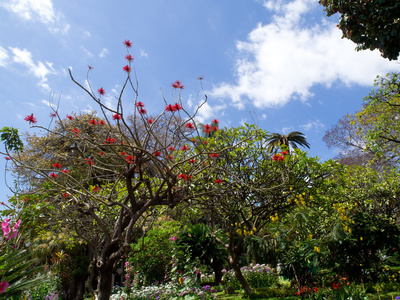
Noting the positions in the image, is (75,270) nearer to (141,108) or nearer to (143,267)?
(143,267)

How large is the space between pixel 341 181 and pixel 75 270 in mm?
14549

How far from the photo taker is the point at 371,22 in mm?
5969

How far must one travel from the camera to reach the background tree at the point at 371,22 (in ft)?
18.4

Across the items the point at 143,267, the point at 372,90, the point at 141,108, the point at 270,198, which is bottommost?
the point at 143,267

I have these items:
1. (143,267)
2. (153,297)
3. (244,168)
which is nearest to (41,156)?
(143,267)

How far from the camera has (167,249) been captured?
11195 millimetres

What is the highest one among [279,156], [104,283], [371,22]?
[371,22]

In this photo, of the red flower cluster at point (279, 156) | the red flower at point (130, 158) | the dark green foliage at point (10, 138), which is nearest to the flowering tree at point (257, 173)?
the red flower cluster at point (279, 156)

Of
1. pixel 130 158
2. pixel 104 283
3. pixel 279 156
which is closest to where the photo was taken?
pixel 104 283

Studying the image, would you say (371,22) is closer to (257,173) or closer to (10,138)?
(257,173)

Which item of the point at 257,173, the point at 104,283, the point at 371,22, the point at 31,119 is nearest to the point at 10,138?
the point at 31,119

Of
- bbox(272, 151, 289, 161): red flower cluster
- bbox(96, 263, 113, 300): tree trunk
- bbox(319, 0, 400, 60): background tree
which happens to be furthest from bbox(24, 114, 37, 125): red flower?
bbox(319, 0, 400, 60): background tree

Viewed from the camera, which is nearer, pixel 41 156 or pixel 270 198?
pixel 270 198

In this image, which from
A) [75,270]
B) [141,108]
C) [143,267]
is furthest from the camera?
[75,270]
